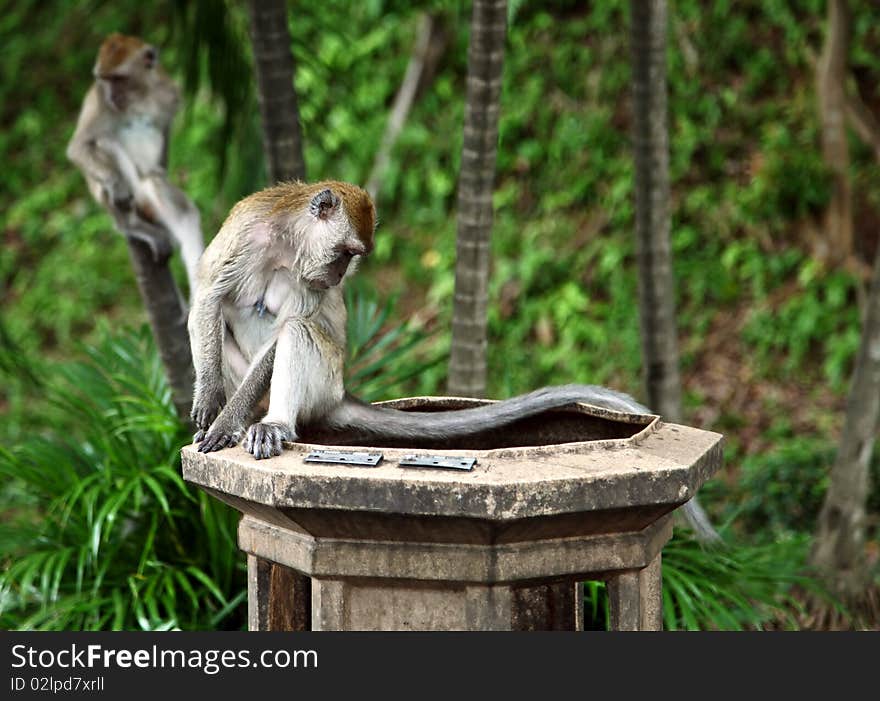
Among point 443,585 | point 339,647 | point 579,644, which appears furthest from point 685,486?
point 339,647

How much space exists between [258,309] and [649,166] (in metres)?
2.22

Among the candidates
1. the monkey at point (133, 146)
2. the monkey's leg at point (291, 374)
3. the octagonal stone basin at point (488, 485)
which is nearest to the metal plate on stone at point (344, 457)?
the octagonal stone basin at point (488, 485)

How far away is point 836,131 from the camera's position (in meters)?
8.23

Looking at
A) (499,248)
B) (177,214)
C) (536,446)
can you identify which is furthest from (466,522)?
(499,248)

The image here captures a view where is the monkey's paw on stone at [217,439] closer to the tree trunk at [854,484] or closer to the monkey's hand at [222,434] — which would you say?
the monkey's hand at [222,434]

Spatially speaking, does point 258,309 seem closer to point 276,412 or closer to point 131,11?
point 276,412

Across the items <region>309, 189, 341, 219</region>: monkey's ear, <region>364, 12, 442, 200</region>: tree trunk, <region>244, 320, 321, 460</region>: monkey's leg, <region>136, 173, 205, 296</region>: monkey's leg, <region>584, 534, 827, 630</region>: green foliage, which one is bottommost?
<region>584, 534, 827, 630</region>: green foliage

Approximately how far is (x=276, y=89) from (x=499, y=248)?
4646 mm

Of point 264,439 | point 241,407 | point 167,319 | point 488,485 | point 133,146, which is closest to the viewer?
point 488,485

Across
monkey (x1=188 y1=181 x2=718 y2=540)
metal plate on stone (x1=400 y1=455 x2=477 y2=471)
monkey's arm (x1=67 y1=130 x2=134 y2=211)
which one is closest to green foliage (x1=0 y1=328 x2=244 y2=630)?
monkey's arm (x1=67 y1=130 x2=134 y2=211)

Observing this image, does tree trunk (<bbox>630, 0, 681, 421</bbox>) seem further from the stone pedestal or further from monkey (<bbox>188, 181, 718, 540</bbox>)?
the stone pedestal

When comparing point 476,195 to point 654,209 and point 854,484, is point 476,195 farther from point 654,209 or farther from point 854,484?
point 854,484

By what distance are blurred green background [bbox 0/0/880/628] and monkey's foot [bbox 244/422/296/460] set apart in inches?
58.9

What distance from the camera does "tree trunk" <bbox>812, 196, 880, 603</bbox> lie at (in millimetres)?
5461
